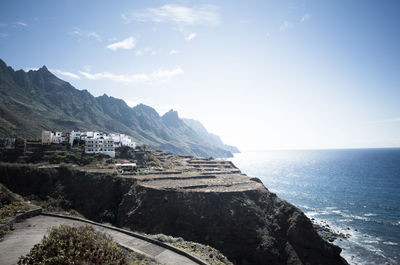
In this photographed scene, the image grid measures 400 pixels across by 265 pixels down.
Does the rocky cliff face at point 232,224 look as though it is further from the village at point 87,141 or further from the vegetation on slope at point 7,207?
the village at point 87,141

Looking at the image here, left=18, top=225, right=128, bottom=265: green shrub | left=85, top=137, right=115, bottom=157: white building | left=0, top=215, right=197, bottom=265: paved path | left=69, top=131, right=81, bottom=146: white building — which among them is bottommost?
left=0, top=215, right=197, bottom=265: paved path

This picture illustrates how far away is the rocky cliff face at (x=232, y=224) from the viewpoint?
35125 mm

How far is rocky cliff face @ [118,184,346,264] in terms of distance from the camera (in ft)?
115

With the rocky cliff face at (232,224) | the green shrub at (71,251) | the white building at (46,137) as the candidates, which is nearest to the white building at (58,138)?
the white building at (46,137)

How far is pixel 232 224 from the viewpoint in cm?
3766

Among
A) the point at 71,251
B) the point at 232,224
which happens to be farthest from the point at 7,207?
the point at 232,224

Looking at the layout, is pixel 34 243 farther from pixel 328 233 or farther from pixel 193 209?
pixel 328 233

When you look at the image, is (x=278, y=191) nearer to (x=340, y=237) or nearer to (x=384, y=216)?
(x=384, y=216)

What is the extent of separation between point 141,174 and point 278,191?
2682 inches

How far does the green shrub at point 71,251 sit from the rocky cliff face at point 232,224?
21.7m

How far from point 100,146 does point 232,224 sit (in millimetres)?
46059

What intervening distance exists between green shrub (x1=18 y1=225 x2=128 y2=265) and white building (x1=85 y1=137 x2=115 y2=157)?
5161cm

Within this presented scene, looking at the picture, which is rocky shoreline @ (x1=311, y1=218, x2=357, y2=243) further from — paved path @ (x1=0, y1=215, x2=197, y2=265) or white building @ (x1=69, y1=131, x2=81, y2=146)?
white building @ (x1=69, y1=131, x2=81, y2=146)

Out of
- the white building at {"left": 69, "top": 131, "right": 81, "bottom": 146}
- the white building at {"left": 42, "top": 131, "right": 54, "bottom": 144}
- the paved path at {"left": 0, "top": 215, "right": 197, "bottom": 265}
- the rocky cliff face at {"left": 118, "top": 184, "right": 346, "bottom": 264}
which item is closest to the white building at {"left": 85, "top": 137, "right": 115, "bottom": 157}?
the white building at {"left": 69, "top": 131, "right": 81, "bottom": 146}
